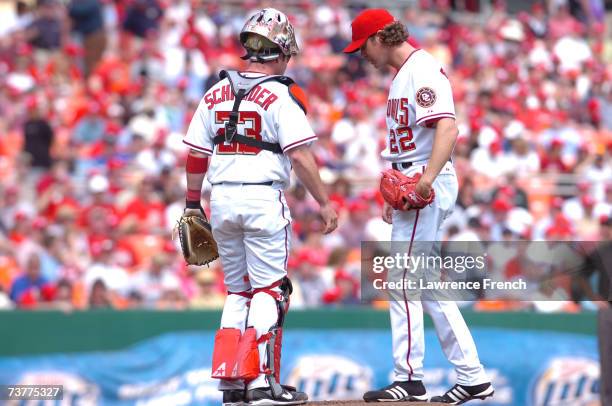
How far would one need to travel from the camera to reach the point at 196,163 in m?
7.10

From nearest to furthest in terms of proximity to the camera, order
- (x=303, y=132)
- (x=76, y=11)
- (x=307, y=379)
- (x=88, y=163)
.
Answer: (x=303, y=132) < (x=307, y=379) < (x=88, y=163) < (x=76, y=11)

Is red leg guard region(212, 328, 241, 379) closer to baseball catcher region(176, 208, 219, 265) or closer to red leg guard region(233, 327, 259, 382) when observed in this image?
red leg guard region(233, 327, 259, 382)

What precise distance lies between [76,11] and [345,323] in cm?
905

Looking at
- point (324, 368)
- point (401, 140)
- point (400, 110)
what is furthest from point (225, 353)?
point (324, 368)

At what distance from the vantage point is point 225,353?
Answer: 6.88 m

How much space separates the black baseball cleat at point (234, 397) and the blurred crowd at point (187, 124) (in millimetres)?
5212

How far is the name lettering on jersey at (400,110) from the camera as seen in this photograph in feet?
23.0

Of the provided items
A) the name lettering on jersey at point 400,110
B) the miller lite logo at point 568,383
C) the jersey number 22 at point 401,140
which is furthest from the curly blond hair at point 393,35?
the miller lite logo at point 568,383

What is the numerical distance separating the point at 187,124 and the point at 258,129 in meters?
9.43

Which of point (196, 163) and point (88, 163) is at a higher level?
point (88, 163)

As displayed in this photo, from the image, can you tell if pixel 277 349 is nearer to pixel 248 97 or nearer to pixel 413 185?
pixel 413 185

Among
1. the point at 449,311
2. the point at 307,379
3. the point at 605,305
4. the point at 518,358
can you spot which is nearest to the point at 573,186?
the point at 518,358

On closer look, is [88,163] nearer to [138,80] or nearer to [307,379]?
[138,80]

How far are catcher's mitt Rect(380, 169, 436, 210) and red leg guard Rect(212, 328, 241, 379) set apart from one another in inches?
46.5
